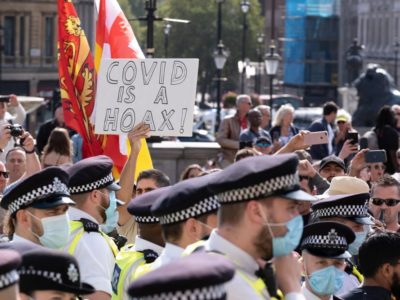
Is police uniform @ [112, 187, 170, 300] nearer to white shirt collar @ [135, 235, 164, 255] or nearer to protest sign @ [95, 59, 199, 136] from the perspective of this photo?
white shirt collar @ [135, 235, 164, 255]

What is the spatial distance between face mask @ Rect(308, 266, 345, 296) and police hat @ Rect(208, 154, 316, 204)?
Answer: 1.72 metres

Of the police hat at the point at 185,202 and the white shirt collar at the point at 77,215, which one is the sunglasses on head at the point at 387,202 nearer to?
the white shirt collar at the point at 77,215

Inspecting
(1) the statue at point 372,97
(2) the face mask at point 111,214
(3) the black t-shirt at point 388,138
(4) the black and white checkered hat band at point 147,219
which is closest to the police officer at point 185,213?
(4) the black and white checkered hat band at point 147,219

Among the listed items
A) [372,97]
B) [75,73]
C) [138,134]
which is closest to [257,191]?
[138,134]

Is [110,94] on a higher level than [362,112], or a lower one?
higher

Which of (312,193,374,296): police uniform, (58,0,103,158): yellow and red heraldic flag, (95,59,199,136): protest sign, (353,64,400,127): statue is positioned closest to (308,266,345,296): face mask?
(312,193,374,296): police uniform

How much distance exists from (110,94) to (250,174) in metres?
5.85

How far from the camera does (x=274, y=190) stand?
237 inches

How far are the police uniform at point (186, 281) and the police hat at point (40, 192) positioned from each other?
2446 millimetres

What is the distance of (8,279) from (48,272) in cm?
81

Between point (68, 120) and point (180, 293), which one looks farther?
point (68, 120)

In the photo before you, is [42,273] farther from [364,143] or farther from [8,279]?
[364,143]

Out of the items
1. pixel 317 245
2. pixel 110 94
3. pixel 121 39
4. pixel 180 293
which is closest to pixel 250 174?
pixel 180 293

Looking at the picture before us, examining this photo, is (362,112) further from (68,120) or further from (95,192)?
(95,192)
